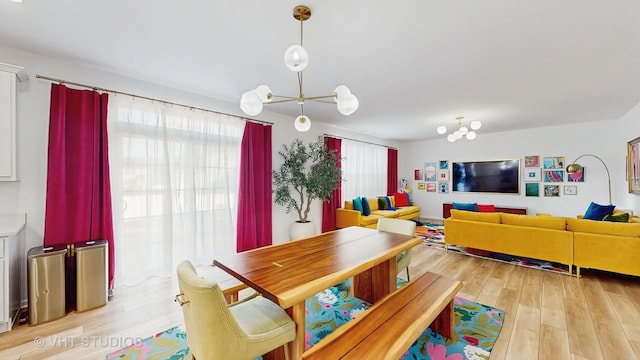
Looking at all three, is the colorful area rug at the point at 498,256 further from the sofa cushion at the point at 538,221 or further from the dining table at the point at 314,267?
the dining table at the point at 314,267

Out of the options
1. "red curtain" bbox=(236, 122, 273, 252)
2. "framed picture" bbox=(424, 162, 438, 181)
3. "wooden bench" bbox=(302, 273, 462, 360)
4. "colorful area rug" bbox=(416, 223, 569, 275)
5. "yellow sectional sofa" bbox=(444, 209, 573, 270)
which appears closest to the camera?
"wooden bench" bbox=(302, 273, 462, 360)

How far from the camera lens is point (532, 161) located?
6.09m

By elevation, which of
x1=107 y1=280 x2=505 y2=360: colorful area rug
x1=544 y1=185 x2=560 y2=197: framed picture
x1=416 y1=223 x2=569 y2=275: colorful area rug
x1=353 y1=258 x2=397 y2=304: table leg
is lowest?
x1=107 y1=280 x2=505 y2=360: colorful area rug

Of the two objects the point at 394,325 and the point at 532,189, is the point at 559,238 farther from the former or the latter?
the point at 532,189

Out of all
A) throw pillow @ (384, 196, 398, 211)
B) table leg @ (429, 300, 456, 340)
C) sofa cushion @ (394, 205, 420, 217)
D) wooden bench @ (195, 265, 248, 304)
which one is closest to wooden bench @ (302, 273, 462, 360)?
table leg @ (429, 300, 456, 340)

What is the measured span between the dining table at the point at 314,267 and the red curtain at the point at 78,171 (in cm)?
177

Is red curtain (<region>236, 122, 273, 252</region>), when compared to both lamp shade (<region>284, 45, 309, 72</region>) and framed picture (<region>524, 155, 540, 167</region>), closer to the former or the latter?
lamp shade (<region>284, 45, 309, 72</region>)

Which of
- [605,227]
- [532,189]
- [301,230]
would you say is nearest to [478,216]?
[605,227]

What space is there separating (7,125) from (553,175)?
8.93 meters

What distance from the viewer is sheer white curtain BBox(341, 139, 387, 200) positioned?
6195 millimetres

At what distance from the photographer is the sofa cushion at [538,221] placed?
3342 millimetres

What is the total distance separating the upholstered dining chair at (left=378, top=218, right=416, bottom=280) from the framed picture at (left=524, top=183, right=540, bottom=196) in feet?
16.2

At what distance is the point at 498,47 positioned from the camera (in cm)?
230

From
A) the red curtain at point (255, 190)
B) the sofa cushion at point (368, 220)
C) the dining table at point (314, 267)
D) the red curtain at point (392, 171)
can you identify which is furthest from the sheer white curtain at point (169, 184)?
the red curtain at point (392, 171)
